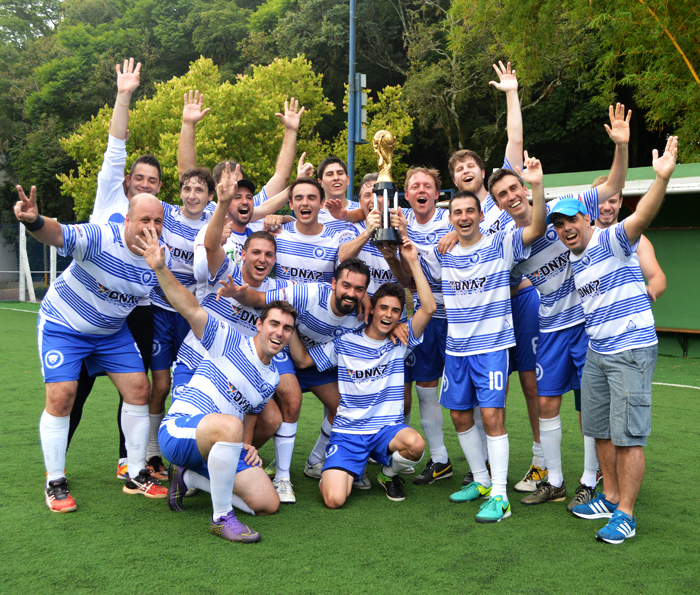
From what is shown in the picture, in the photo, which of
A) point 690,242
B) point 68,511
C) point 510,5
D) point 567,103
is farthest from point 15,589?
point 567,103

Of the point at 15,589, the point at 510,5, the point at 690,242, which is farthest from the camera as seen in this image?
the point at 510,5

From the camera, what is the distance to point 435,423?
486 cm

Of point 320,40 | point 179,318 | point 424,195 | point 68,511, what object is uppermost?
point 320,40

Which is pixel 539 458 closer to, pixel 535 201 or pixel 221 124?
pixel 535 201

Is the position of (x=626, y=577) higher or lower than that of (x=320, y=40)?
lower

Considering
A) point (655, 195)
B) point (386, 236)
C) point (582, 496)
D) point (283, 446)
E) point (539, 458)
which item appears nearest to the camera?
point (655, 195)

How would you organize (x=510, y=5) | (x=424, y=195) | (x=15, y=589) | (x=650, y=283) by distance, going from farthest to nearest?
(x=510, y=5) < (x=424, y=195) < (x=650, y=283) < (x=15, y=589)

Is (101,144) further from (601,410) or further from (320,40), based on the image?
(601,410)

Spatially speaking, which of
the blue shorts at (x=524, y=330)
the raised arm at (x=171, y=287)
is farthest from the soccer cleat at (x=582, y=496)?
the raised arm at (x=171, y=287)

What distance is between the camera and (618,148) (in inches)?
156

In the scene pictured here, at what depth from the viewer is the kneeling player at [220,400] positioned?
142 inches

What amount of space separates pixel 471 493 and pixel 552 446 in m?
0.65

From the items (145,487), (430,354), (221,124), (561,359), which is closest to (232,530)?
(145,487)

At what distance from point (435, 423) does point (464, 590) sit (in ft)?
6.43
